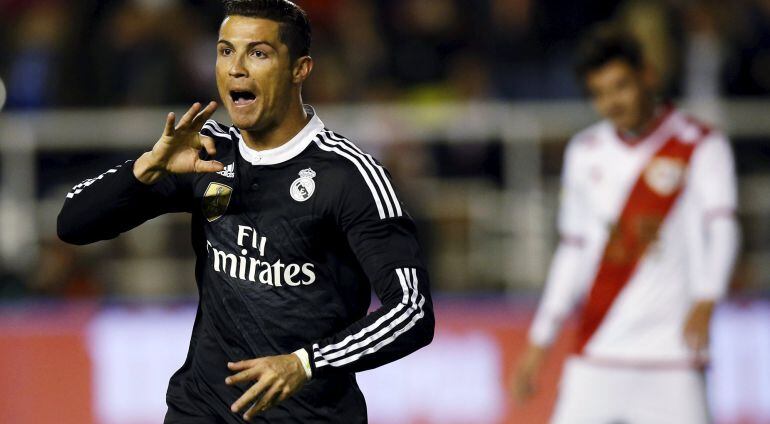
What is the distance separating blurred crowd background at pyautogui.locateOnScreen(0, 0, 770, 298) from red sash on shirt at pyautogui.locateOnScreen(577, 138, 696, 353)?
2.88 metres

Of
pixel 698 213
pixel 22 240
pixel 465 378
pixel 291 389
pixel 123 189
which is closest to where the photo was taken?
pixel 291 389

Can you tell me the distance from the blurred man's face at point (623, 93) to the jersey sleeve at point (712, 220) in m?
0.31

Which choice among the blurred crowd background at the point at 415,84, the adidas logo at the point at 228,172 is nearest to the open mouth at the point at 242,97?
the adidas logo at the point at 228,172

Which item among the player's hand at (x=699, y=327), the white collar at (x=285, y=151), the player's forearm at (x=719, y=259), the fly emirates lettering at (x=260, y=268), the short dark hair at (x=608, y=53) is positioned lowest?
the player's hand at (x=699, y=327)

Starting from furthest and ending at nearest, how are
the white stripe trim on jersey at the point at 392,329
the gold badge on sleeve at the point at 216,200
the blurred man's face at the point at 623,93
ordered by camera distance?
the blurred man's face at the point at 623,93
the gold badge on sleeve at the point at 216,200
the white stripe trim on jersey at the point at 392,329

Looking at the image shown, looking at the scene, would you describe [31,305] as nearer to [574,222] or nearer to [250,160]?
[574,222]

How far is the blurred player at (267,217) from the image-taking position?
450 cm

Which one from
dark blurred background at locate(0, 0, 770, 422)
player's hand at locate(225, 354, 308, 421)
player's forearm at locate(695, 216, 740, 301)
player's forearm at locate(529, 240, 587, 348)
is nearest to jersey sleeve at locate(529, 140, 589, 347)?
player's forearm at locate(529, 240, 587, 348)

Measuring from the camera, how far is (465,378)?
9070 millimetres

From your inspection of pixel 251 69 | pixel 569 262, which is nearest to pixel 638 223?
pixel 569 262

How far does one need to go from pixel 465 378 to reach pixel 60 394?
249cm

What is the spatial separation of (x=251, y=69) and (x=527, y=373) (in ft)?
9.55

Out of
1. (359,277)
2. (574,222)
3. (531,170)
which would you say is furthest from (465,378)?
(359,277)

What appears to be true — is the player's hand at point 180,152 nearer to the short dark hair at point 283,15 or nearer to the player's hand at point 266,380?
the short dark hair at point 283,15
